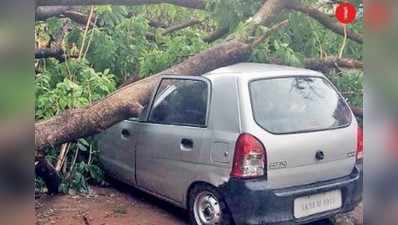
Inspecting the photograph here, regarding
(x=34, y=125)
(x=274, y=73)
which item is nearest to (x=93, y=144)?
(x=34, y=125)

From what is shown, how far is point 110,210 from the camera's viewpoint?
259 centimetres

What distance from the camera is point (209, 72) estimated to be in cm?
250

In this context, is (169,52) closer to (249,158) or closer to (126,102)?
(126,102)

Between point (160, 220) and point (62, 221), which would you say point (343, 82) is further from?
point (62, 221)

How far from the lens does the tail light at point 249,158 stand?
236cm

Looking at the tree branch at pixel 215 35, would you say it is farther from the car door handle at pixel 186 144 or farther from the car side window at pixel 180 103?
the car door handle at pixel 186 144

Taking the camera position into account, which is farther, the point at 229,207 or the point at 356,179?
the point at 356,179

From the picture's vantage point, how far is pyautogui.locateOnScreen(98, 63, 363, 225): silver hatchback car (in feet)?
7.84

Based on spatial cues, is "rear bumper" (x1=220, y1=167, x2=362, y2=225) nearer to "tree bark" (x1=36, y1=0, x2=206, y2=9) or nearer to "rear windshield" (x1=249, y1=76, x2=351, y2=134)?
"rear windshield" (x1=249, y1=76, x2=351, y2=134)

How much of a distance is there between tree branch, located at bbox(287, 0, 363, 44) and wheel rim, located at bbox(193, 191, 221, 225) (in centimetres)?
104

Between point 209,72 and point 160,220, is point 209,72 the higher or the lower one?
the higher one

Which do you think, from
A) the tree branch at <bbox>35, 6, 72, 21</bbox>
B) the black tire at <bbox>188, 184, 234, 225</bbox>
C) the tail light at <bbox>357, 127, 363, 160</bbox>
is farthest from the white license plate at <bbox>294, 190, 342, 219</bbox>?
the tree branch at <bbox>35, 6, 72, 21</bbox>

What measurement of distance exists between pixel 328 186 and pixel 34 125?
148cm

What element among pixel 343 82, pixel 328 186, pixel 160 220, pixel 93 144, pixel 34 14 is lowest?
pixel 160 220
